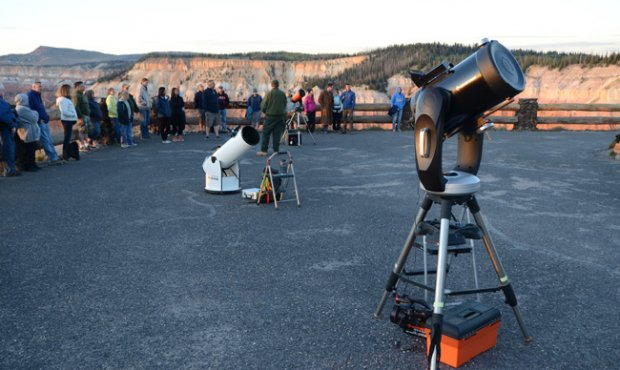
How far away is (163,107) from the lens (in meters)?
17.9

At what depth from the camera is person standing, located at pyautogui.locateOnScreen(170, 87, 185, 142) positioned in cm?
1864

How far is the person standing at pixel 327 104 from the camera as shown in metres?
21.4

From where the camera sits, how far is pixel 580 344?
4094 mm

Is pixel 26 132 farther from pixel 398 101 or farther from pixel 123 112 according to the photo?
pixel 398 101

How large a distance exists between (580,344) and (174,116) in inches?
652

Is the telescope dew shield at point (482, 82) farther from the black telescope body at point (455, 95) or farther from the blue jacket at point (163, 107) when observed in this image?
the blue jacket at point (163, 107)

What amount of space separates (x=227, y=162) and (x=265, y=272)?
429 centimetres

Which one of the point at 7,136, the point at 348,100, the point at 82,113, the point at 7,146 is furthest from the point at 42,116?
the point at 348,100

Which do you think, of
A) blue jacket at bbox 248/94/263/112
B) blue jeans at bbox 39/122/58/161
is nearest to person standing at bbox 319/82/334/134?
blue jacket at bbox 248/94/263/112

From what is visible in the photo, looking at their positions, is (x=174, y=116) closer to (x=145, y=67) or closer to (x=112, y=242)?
(x=112, y=242)

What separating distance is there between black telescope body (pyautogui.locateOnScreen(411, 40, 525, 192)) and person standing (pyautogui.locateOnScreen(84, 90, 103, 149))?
548 inches

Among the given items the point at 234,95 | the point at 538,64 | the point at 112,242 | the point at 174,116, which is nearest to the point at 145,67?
the point at 234,95

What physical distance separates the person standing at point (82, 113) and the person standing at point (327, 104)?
9.30m

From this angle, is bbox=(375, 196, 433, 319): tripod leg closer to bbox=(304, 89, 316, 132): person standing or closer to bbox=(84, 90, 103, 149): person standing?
bbox=(84, 90, 103, 149): person standing
